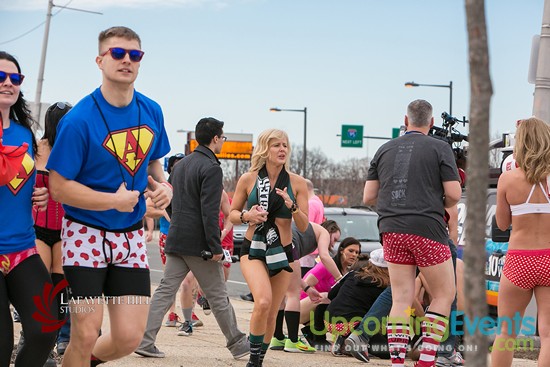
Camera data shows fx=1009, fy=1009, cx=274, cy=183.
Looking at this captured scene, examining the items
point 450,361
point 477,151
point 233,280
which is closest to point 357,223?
point 233,280

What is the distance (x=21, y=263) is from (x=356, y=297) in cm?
476

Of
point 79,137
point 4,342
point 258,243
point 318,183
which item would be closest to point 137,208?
point 79,137

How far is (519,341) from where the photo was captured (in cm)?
958

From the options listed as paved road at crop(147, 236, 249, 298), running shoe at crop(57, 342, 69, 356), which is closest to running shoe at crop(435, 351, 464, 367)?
running shoe at crop(57, 342, 69, 356)

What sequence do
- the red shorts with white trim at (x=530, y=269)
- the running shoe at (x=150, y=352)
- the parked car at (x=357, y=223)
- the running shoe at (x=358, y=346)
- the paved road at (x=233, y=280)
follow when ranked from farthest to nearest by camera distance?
the paved road at (x=233, y=280) < the parked car at (x=357, y=223) < the running shoe at (x=358, y=346) < the running shoe at (x=150, y=352) < the red shorts with white trim at (x=530, y=269)

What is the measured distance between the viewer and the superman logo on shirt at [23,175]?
519cm

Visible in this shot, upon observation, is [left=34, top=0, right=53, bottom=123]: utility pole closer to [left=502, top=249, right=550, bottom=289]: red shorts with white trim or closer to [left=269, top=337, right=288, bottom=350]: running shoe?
[left=269, top=337, right=288, bottom=350]: running shoe

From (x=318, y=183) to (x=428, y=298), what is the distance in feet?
271

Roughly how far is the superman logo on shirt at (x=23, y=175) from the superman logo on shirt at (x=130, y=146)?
474mm

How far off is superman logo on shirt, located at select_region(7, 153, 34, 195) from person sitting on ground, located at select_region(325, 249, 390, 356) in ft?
15.0

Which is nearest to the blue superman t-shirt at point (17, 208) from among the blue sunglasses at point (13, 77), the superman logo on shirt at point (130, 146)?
the blue sunglasses at point (13, 77)

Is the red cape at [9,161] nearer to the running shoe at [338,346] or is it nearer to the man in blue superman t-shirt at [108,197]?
the man in blue superman t-shirt at [108,197]

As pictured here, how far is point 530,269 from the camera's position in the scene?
6.30m

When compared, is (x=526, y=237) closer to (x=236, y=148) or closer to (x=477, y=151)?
(x=477, y=151)
